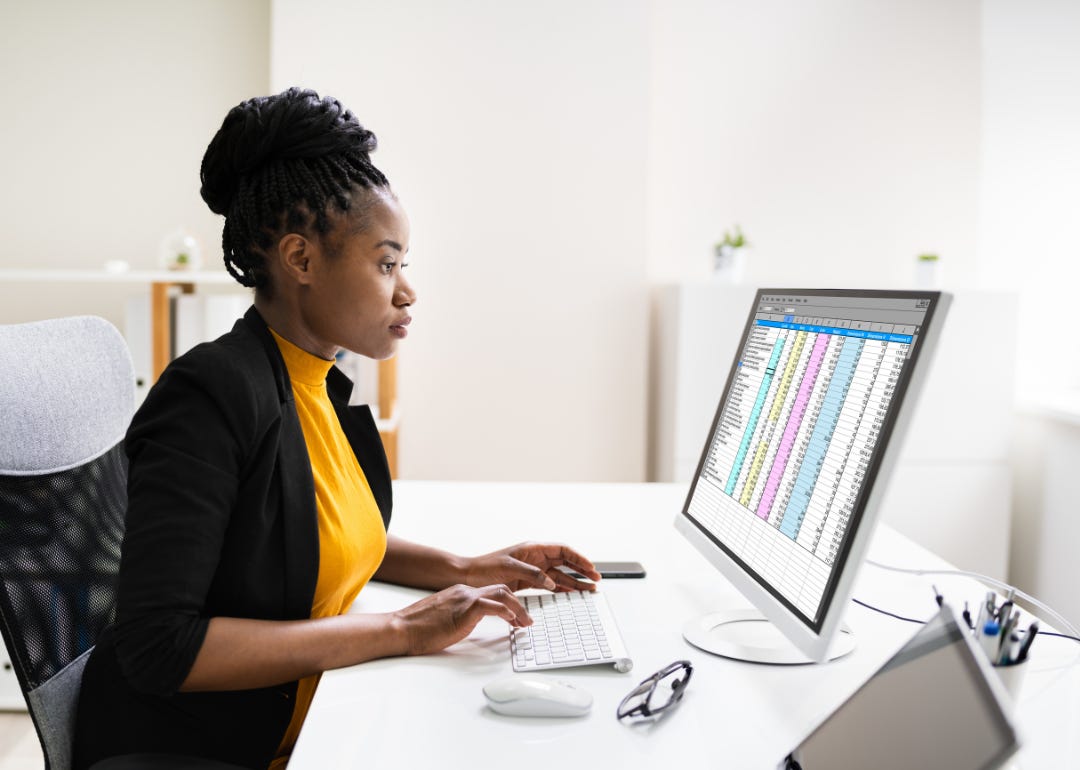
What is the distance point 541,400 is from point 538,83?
1.12 m

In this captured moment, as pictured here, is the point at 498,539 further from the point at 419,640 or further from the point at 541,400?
the point at 541,400

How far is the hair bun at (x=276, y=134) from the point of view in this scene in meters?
1.06

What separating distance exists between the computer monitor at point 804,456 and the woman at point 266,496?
0.27 meters

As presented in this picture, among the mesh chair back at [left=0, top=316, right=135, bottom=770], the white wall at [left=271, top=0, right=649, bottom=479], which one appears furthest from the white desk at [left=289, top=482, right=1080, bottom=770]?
the white wall at [left=271, top=0, right=649, bottom=479]

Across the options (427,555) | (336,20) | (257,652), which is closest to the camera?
(257,652)

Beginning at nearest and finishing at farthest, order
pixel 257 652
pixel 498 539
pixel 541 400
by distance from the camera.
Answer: pixel 257 652
pixel 498 539
pixel 541 400

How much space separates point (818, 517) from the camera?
3.14 feet

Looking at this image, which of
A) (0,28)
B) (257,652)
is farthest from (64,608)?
(0,28)

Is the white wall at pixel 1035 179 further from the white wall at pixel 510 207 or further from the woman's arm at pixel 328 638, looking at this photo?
the woman's arm at pixel 328 638

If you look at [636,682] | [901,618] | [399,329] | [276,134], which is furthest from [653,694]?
[276,134]

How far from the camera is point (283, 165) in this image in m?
1.08

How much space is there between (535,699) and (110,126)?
303 centimetres

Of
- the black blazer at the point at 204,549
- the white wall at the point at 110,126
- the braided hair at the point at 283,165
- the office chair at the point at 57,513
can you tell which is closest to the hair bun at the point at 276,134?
the braided hair at the point at 283,165

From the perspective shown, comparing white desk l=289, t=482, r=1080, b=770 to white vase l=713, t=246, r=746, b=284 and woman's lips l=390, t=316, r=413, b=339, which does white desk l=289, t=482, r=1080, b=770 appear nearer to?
woman's lips l=390, t=316, r=413, b=339
